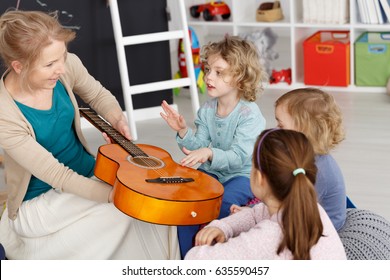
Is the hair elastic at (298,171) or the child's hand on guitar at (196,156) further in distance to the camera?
the child's hand on guitar at (196,156)

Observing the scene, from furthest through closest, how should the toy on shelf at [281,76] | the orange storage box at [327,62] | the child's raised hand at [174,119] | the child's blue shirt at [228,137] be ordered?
1. the toy on shelf at [281,76]
2. the orange storage box at [327,62]
3. the child's raised hand at [174,119]
4. the child's blue shirt at [228,137]

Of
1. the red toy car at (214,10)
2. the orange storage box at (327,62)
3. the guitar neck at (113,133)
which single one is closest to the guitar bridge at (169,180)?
the guitar neck at (113,133)

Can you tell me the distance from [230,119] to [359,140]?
1.45 metres

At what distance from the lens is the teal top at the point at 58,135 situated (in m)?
2.69

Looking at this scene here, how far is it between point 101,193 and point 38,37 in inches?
20.7

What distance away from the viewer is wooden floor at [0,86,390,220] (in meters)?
3.56

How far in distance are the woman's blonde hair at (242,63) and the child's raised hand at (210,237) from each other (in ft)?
2.37

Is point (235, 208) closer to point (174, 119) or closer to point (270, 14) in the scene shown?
point (174, 119)

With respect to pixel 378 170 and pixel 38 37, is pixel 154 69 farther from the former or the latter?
pixel 38 37

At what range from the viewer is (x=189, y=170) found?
268 centimetres

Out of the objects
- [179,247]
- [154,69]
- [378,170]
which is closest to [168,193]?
[179,247]

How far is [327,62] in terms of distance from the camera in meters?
4.81

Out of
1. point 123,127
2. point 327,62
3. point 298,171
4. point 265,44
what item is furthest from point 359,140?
point 298,171

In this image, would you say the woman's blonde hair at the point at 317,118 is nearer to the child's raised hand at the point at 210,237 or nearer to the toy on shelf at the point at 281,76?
the child's raised hand at the point at 210,237
